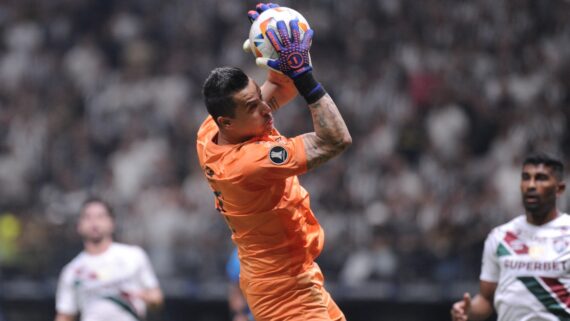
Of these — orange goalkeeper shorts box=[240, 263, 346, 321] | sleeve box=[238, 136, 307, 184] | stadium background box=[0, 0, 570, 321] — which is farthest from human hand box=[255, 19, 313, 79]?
stadium background box=[0, 0, 570, 321]

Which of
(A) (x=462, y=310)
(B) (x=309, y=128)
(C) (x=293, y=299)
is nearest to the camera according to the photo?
(C) (x=293, y=299)

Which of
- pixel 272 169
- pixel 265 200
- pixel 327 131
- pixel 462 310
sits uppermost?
pixel 327 131

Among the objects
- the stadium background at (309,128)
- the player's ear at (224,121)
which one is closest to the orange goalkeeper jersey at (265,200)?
the player's ear at (224,121)

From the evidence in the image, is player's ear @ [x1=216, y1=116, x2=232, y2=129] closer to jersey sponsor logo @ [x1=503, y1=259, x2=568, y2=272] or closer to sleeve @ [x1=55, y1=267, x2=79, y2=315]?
jersey sponsor logo @ [x1=503, y1=259, x2=568, y2=272]

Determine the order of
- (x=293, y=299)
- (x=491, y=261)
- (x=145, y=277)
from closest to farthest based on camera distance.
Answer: (x=293, y=299) → (x=491, y=261) → (x=145, y=277)

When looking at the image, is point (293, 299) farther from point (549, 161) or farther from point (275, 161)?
point (549, 161)

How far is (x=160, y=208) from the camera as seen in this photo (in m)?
12.6

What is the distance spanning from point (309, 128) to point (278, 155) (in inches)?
293

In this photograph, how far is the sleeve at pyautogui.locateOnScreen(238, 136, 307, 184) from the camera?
199 inches

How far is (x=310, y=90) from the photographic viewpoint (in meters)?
5.01

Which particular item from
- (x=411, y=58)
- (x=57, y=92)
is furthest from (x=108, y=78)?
(x=411, y=58)

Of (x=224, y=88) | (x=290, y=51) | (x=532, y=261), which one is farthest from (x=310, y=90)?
(x=532, y=261)

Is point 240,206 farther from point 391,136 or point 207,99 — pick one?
point 391,136

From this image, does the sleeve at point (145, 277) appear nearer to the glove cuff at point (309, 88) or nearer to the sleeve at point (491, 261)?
the sleeve at point (491, 261)
